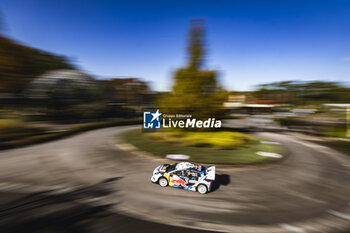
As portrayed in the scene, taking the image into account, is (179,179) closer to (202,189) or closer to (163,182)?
(163,182)

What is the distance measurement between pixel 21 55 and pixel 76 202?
63.9 feet

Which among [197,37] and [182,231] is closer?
[182,231]

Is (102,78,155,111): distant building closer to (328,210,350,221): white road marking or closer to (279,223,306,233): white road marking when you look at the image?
(279,223,306,233): white road marking

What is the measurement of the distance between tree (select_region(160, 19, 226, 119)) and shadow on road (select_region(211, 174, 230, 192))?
379 inches

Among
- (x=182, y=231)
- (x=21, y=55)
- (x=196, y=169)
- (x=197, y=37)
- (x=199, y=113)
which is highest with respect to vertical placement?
(x=197, y=37)

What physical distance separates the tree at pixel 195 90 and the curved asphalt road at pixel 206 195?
8055mm

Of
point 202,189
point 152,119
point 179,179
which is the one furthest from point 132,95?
point 202,189

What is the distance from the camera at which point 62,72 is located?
34375mm

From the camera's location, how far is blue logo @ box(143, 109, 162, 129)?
19.9 metres

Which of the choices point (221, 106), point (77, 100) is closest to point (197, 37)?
point (221, 106)

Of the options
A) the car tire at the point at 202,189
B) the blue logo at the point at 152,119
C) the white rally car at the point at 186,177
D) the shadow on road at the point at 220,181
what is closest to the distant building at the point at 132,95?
the blue logo at the point at 152,119

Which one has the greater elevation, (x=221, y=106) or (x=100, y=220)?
(x=221, y=106)

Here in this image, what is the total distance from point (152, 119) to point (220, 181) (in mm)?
12458

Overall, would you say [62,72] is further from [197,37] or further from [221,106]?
[221,106]
